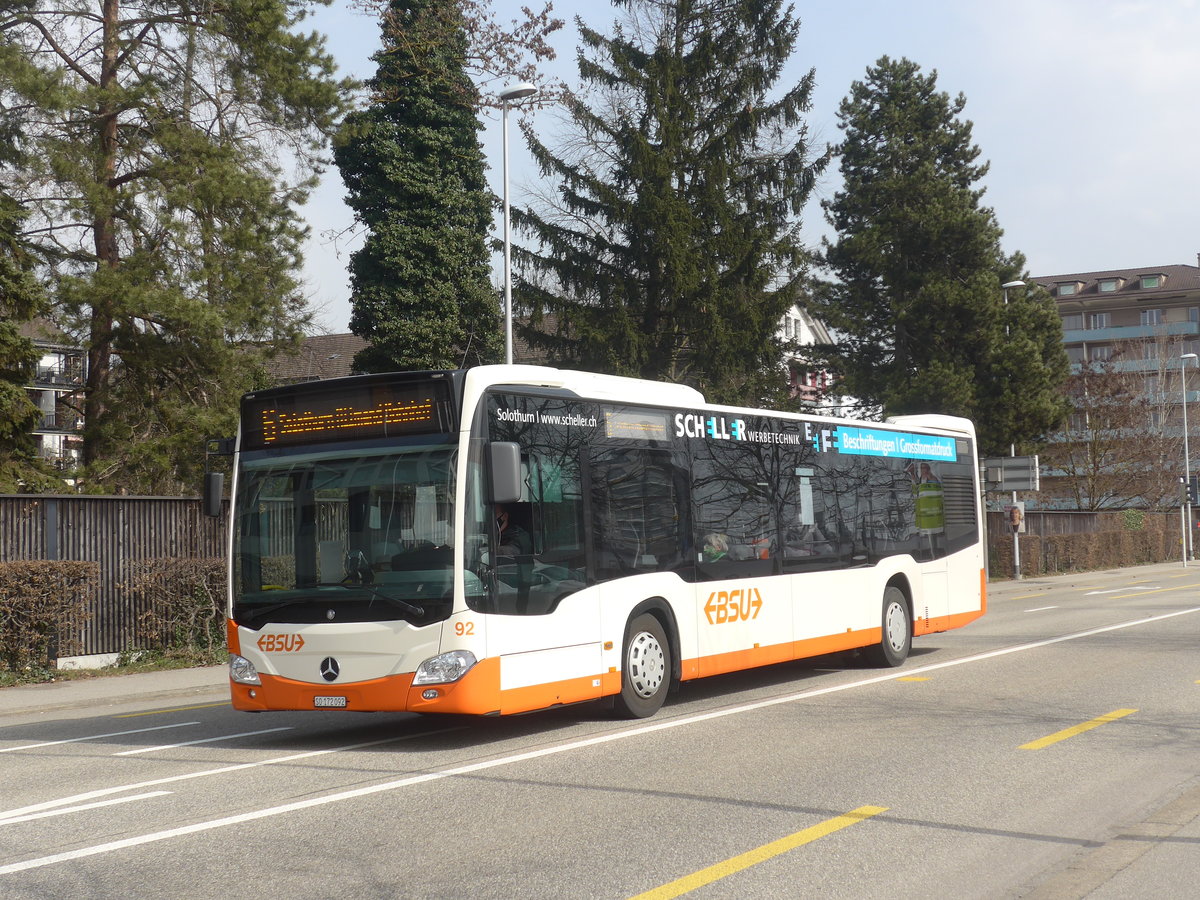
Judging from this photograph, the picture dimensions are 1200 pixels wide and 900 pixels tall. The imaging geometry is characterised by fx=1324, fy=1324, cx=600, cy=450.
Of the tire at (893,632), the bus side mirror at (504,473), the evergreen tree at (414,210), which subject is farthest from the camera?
the evergreen tree at (414,210)

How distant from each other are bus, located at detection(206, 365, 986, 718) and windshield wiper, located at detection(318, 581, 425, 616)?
0.03ft

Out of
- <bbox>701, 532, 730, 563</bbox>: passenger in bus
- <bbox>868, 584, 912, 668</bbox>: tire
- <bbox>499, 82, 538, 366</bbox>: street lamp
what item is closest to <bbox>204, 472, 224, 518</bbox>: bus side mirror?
<bbox>701, 532, 730, 563</bbox>: passenger in bus

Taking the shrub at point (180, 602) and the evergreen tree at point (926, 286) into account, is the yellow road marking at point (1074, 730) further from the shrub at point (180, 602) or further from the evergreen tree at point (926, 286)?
the evergreen tree at point (926, 286)

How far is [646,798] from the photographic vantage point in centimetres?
761

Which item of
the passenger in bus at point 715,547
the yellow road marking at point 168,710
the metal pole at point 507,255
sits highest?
the metal pole at point 507,255

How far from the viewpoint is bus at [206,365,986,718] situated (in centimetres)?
957

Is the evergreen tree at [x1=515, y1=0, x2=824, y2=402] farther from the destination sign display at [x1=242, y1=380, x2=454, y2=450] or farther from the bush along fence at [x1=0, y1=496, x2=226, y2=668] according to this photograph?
the destination sign display at [x1=242, y1=380, x2=454, y2=450]

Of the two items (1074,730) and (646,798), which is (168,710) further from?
(1074,730)

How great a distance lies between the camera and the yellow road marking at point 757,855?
5.57 meters

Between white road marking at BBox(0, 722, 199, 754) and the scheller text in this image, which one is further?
the scheller text

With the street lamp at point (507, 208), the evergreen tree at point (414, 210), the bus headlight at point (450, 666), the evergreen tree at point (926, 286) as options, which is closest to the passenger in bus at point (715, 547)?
the bus headlight at point (450, 666)

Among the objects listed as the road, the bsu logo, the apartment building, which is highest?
the apartment building

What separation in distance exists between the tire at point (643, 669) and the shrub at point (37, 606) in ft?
27.7

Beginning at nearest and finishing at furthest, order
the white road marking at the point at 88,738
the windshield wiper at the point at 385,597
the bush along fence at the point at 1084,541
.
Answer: the windshield wiper at the point at 385,597 → the white road marking at the point at 88,738 → the bush along fence at the point at 1084,541
